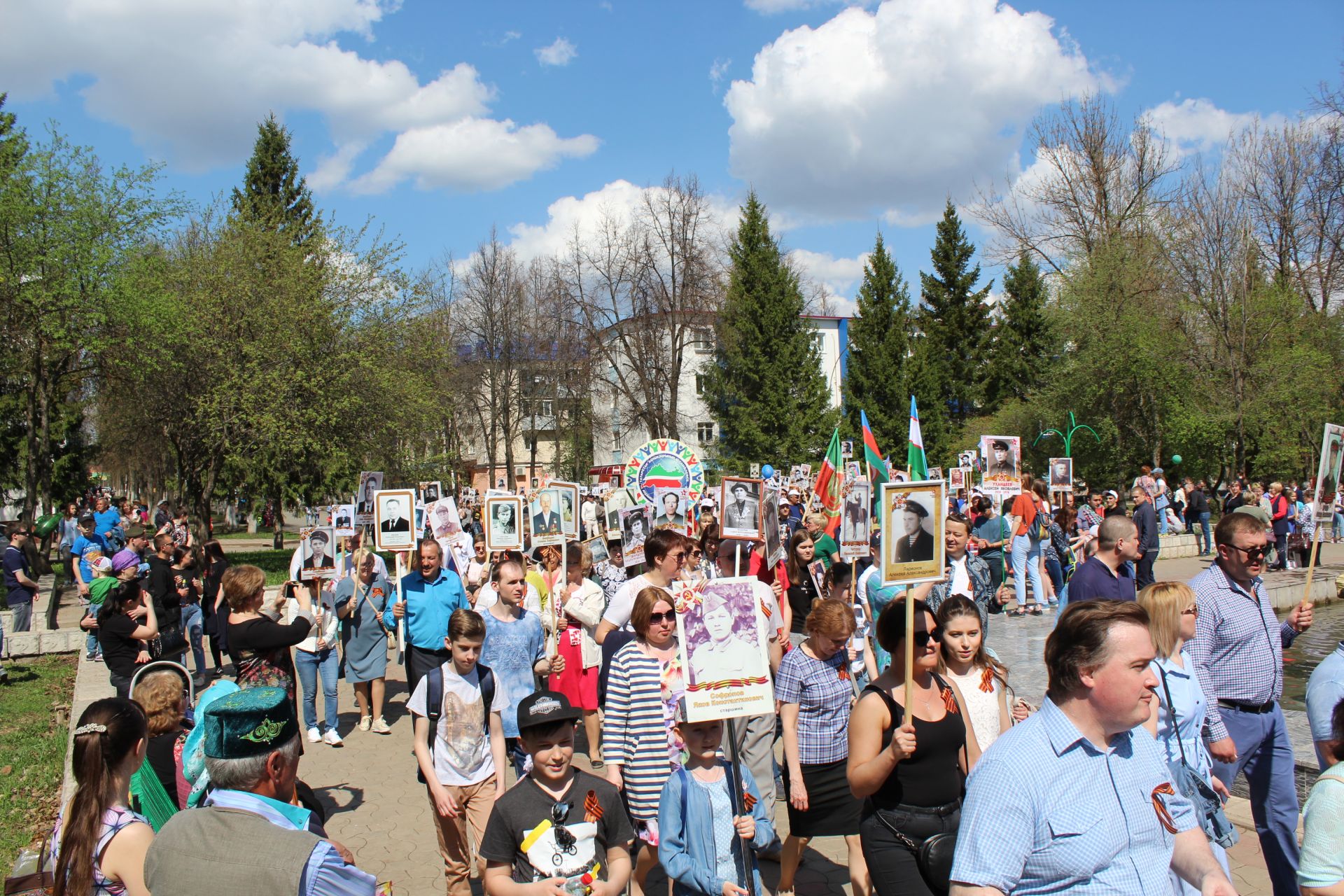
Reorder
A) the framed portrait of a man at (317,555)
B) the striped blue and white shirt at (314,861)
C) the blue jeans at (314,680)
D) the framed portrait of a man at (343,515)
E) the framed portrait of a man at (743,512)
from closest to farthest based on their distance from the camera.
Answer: the striped blue and white shirt at (314,861) < the framed portrait of a man at (743,512) < the blue jeans at (314,680) < the framed portrait of a man at (317,555) < the framed portrait of a man at (343,515)

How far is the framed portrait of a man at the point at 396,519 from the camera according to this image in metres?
10.1

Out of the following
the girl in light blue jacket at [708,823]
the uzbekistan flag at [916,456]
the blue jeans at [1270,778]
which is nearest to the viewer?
the girl in light blue jacket at [708,823]

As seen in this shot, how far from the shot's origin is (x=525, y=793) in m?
3.70

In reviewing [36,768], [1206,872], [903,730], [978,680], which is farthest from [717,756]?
[36,768]

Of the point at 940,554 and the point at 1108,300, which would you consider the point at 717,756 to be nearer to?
the point at 940,554

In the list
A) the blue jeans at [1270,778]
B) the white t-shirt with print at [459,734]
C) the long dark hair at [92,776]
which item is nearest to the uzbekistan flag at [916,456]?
the blue jeans at [1270,778]

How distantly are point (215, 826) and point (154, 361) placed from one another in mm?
24599

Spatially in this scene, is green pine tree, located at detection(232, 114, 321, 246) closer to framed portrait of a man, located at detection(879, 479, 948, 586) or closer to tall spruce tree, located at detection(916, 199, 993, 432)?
tall spruce tree, located at detection(916, 199, 993, 432)

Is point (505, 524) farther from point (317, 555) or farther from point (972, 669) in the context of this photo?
point (972, 669)

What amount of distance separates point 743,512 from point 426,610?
2735mm

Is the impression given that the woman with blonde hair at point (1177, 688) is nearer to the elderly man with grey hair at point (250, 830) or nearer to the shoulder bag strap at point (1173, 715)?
the shoulder bag strap at point (1173, 715)

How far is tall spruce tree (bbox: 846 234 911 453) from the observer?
53.8m

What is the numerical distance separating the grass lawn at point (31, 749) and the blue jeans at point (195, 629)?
1454mm

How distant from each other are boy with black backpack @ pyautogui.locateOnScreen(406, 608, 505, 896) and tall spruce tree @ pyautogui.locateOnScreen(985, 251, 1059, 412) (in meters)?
54.9
